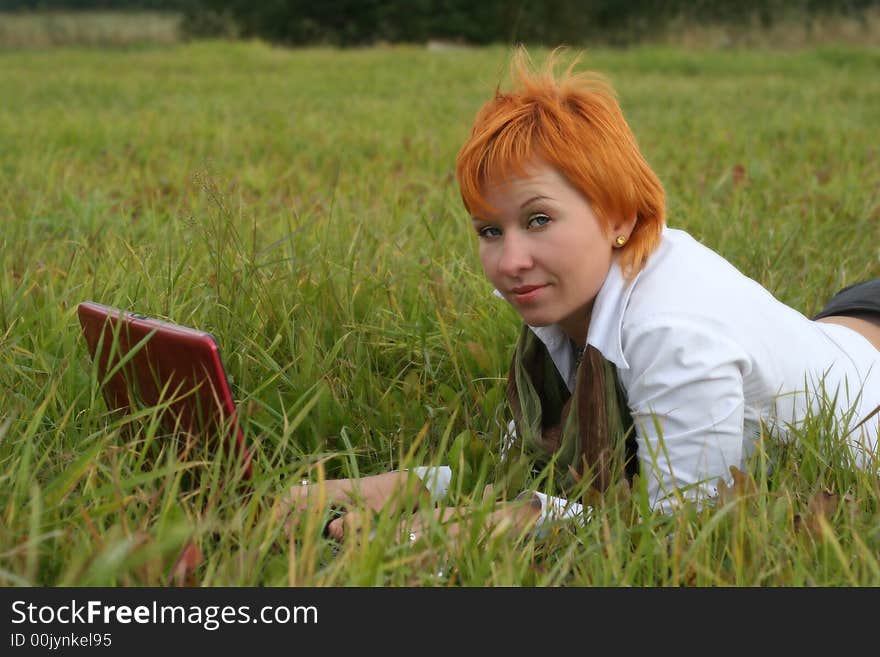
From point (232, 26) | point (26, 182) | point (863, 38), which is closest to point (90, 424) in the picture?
point (26, 182)

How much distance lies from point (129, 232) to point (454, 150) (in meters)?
2.61

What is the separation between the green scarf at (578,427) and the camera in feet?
6.44

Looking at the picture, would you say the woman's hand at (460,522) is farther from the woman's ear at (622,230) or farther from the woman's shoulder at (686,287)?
the woman's ear at (622,230)

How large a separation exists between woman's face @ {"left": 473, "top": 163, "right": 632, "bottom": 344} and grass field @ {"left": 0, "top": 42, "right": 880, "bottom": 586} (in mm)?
290

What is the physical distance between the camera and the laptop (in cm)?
180

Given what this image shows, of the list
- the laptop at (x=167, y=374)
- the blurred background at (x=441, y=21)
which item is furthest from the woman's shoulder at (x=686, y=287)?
the blurred background at (x=441, y=21)

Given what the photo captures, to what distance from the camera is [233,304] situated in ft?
8.12

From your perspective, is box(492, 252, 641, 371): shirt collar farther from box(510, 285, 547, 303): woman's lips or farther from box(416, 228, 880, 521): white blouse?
box(510, 285, 547, 303): woman's lips

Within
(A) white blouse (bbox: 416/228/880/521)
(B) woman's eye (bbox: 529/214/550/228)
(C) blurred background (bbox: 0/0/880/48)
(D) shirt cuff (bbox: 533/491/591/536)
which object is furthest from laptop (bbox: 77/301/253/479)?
(C) blurred background (bbox: 0/0/880/48)

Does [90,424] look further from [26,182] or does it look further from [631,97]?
[631,97]

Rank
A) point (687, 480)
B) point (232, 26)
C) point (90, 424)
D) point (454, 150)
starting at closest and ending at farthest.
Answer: point (687, 480), point (90, 424), point (454, 150), point (232, 26)

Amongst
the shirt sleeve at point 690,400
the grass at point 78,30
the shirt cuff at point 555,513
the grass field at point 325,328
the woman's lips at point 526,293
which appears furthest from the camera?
the grass at point 78,30

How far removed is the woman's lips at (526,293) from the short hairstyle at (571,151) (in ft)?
0.52

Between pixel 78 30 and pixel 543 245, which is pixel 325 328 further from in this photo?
pixel 78 30
